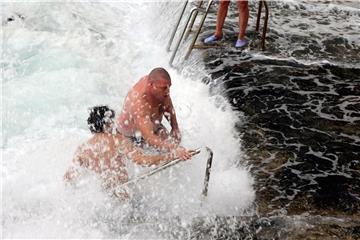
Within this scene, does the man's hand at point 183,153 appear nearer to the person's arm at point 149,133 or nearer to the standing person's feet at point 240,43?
the person's arm at point 149,133

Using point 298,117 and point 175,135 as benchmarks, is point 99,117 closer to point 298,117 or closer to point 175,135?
point 175,135

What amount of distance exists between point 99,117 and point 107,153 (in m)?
0.36

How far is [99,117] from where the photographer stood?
4762 mm

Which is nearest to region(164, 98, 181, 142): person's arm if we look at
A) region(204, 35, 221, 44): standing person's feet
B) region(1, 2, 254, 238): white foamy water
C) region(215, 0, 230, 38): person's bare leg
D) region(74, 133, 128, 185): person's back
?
region(1, 2, 254, 238): white foamy water

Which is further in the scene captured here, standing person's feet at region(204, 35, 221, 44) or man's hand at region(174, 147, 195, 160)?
standing person's feet at region(204, 35, 221, 44)

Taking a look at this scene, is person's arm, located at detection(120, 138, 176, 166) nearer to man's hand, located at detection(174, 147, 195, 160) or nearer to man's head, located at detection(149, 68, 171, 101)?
man's hand, located at detection(174, 147, 195, 160)

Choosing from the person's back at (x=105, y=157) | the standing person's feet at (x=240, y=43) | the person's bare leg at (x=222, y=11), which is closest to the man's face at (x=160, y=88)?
the person's back at (x=105, y=157)

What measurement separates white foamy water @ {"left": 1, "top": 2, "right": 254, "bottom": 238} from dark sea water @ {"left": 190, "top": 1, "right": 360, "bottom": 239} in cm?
27

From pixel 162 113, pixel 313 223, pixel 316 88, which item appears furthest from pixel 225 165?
pixel 316 88

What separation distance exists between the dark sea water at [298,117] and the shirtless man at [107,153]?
3.28 ft

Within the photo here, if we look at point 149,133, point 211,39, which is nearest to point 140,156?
point 149,133

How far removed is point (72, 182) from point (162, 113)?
3.67 ft

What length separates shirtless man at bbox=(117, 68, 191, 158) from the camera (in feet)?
15.5

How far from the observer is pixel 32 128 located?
684cm
